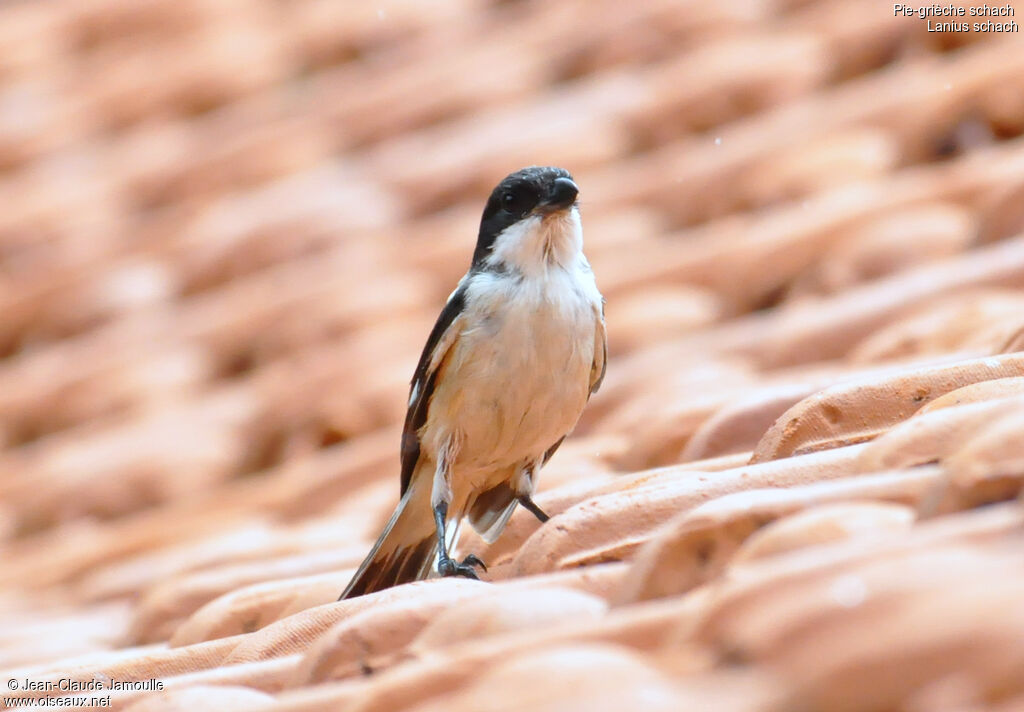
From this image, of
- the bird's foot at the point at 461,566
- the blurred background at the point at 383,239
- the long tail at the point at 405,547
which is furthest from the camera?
the blurred background at the point at 383,239

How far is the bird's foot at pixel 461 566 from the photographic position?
3.14 m

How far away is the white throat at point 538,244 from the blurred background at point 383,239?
1.59ft

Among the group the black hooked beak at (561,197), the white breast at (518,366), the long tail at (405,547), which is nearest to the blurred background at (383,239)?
the long tail at (405,547)

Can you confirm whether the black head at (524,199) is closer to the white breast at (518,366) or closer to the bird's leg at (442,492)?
the white breast at (518,366)

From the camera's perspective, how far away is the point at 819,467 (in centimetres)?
229

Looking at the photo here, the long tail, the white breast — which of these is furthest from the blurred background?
the white breast

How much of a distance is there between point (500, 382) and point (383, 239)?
2.70m

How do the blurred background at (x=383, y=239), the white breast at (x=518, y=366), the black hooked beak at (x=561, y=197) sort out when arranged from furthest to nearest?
the blurred background at (x=383, y=239) < the black hooked beak at (x=561, y=197) < the white breast at (x=518, y=366)

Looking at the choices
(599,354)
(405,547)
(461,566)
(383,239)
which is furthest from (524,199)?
(383,239)

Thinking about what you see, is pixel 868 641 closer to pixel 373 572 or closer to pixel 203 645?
pixel 203 645

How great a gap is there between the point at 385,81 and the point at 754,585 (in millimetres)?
5779

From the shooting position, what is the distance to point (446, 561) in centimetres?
346

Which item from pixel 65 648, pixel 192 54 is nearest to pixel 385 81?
pixel 192 54

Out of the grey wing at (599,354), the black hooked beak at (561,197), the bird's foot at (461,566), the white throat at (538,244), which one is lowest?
the bird's foot at (461,566)
